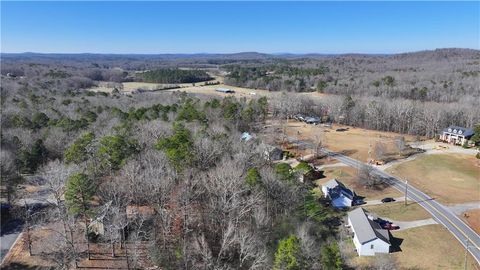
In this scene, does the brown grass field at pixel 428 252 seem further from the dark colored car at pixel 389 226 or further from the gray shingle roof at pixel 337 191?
the gray shingle roof at pixel 337 191

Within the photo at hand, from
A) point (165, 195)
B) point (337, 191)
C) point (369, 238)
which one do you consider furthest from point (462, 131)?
point (165, 195)

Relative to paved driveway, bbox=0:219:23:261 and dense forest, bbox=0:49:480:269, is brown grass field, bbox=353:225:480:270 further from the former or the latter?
paved driveway, bbox=0:219:23:261

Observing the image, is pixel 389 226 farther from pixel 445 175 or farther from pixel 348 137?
pixel 348 137

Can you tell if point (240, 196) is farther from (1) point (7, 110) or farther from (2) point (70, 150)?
(1) point (7, 110)

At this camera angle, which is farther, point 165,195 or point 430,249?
point 430,249

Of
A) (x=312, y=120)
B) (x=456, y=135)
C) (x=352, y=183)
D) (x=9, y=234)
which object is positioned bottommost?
(x=352, y=183)

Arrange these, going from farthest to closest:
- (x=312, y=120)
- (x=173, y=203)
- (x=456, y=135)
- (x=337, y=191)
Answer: (x=312, y=120), (x=456, y=135), (x=337, y=191), (x=173, y=203)
